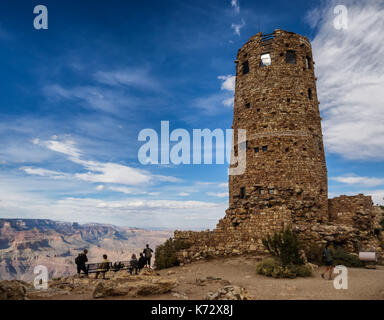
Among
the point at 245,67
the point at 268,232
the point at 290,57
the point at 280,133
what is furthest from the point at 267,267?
the point at 245,67

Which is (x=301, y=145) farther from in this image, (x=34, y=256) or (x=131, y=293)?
(x=34, y=256)

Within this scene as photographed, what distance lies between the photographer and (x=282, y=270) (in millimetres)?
11125

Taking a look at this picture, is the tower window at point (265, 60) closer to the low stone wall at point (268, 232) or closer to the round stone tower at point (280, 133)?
the round stone tower at point (280, 133)

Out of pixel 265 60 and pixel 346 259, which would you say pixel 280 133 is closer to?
pixel 265 60

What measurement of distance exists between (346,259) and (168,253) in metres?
9.40

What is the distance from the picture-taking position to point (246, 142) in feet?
63.9

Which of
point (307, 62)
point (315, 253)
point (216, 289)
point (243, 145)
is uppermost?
point (307, 62)

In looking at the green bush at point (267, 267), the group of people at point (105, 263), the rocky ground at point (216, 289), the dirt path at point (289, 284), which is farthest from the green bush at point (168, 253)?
the green bush at point (267, 267)

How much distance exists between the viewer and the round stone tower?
1745 centimetres

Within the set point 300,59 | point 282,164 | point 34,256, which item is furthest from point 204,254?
point 34,256

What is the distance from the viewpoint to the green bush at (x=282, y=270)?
36.0 ft

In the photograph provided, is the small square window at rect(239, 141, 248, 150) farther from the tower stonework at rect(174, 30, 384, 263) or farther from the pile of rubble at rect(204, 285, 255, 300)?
the pile of rubble at rect(204, 285, 255, 300)

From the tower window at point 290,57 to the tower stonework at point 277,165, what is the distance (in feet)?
0.22

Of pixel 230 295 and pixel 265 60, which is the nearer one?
pixel 230 295
